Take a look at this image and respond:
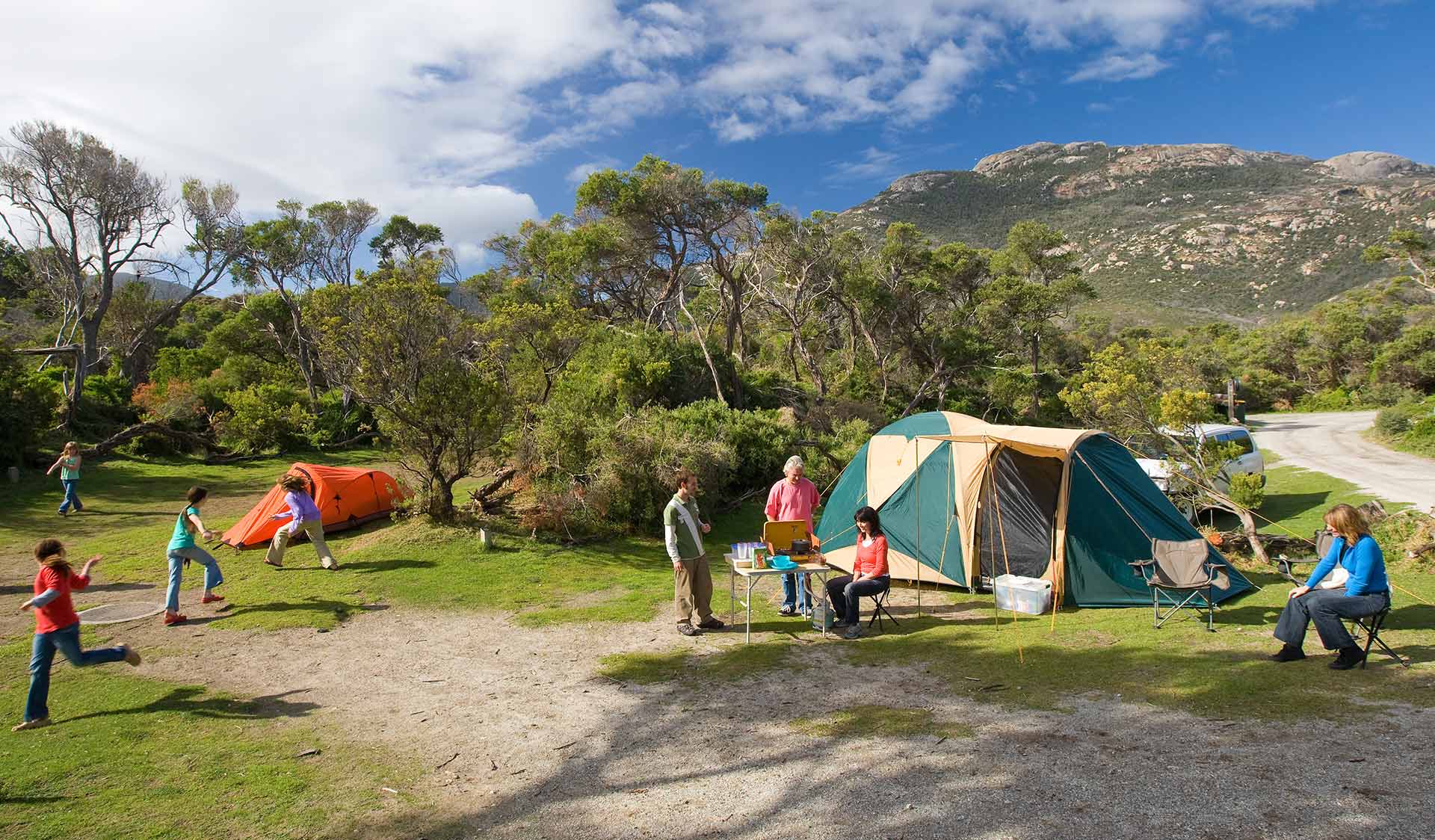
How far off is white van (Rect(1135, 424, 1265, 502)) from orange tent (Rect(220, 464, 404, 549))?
12.2 meters

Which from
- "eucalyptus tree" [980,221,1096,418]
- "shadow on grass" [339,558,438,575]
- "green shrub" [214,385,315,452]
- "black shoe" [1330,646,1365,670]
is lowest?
"black shoe" [1330,646,1365,670]

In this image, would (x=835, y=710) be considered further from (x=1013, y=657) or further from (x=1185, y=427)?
(x=1185, y=427)

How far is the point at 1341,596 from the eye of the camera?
5.63m

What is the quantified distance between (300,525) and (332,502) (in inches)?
79.0

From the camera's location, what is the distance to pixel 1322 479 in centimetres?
1669

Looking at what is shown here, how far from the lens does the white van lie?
12.5 meters

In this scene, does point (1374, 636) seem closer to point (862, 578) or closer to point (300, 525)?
point (862, 578)

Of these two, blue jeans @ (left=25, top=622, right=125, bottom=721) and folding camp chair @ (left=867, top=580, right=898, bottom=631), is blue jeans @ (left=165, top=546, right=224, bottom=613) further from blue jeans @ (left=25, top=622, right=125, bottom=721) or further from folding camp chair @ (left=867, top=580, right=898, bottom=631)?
folding camp chair @ (left=867, top=580, right=898, bottom=631)

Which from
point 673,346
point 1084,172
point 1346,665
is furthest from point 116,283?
point 1084,172

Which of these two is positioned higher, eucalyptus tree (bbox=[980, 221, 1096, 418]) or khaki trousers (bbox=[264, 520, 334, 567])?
eucalyptus tree (bbox=[980, 221, 1096, 418])

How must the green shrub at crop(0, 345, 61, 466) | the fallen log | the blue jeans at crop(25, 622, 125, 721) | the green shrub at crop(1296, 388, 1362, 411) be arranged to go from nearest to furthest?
the blue jeans at crop(25, 622, 125, 721)
the green shrub at crop(0, 345, 61, 466)
the fallen log
the green shrub at crop(1296, 388, 1362, 411)

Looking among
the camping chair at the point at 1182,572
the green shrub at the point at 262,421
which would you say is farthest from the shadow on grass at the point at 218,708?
the green shrub at the point at 262,421

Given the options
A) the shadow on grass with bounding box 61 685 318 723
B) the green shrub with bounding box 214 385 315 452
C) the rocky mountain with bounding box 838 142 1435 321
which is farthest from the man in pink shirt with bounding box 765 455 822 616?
the rocky mountain with bounding box 838 142 1435 321

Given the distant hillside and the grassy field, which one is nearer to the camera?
the grassy field
